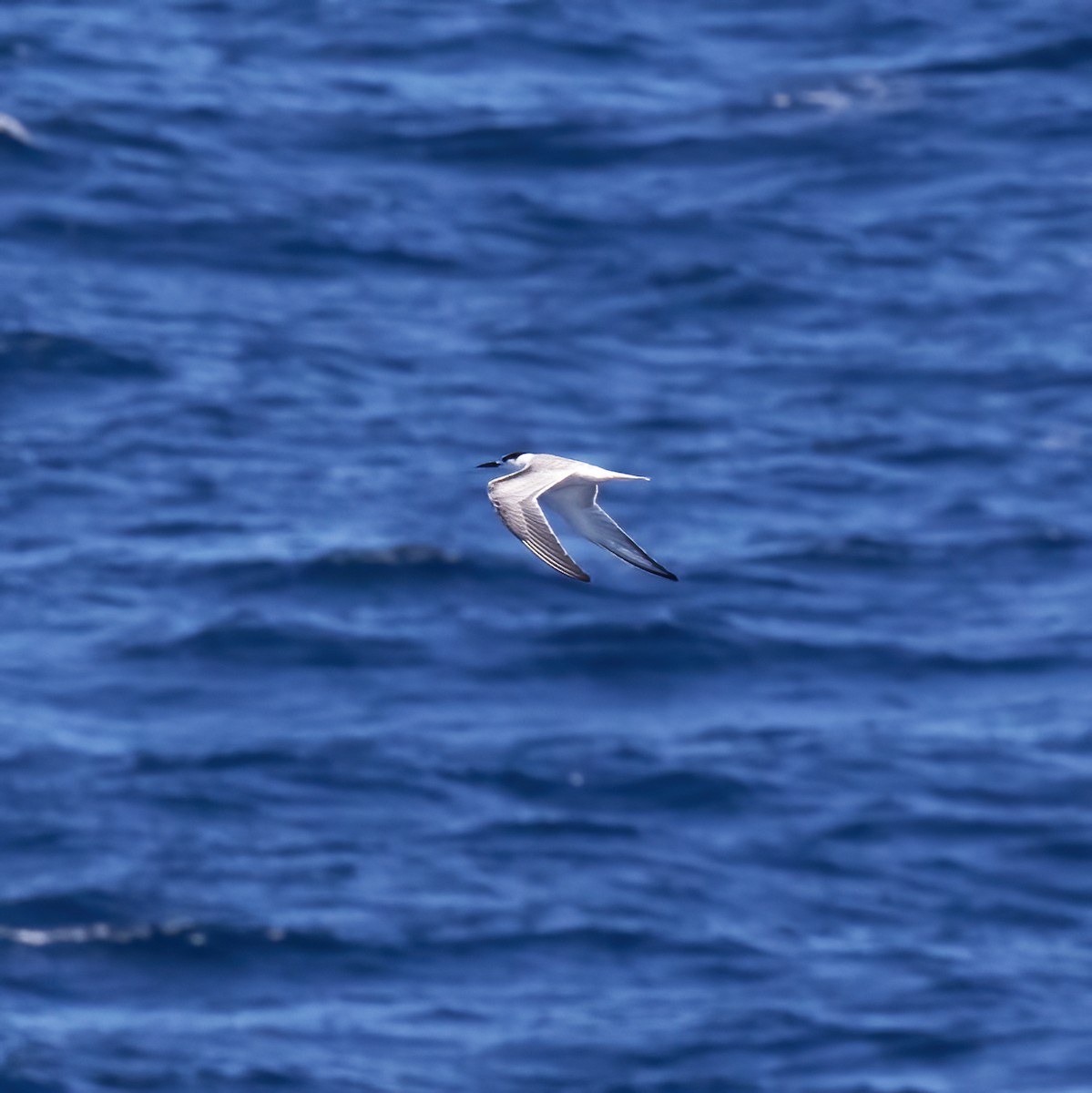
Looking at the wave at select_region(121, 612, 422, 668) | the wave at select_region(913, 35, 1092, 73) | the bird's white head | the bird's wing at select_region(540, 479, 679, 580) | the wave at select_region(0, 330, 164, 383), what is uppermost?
the bird's white head

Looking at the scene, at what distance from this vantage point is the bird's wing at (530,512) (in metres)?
10.5

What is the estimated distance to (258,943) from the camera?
27391mm

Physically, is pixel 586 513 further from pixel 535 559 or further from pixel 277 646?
pixel 535 559

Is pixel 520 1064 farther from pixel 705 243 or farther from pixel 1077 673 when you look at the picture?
pixel 705 243

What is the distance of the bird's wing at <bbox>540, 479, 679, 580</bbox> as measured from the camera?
11.5m

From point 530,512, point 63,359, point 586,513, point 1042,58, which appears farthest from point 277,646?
point 1042,58

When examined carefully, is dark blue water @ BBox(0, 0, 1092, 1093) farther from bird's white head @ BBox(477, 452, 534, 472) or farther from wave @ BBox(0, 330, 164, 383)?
bird's white head @ BBox(477, 452, 534, 472)

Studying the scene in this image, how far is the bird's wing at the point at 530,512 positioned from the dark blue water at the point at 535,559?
14853 mm

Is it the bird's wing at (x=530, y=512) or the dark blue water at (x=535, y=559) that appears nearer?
the bird's wing at (x=530, y=512)

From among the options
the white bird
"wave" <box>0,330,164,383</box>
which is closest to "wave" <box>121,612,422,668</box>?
"wave" <box>0,330,164,383</box>

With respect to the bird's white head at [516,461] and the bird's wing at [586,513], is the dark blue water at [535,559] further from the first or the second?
the bird's wing at [586,513]

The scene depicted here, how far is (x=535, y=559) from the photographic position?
34.3 metres

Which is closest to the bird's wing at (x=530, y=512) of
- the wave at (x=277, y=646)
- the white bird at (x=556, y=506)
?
the white bird at (x=556, y=506)

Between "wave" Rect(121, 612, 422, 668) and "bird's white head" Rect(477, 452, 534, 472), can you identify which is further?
"wave" Rect(121, 612, 422, 668)
